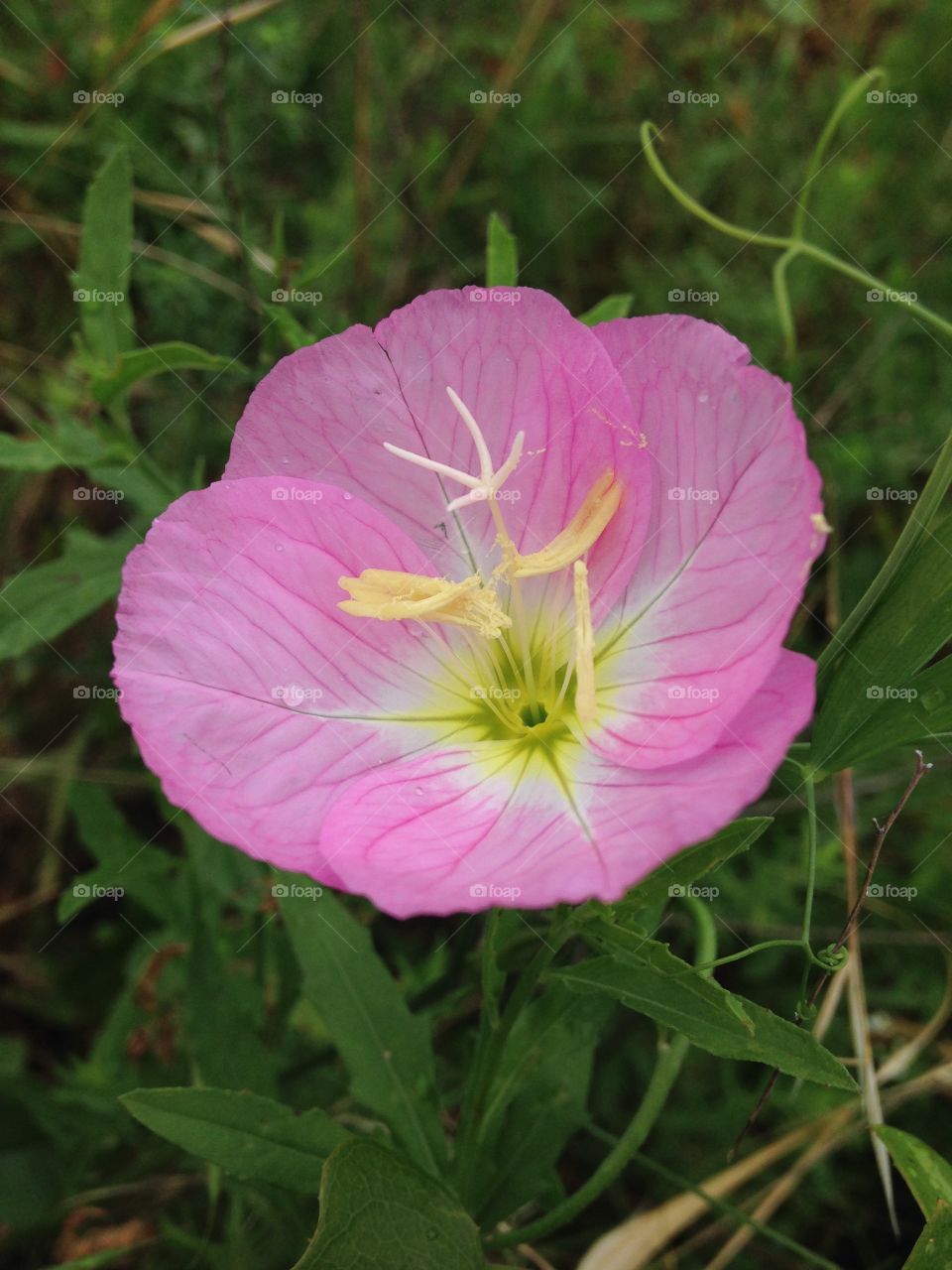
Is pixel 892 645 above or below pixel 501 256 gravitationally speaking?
below

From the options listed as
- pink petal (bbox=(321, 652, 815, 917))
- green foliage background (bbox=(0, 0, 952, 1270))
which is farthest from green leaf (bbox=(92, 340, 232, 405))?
pink petal (bbox=(321, 652, 815, 917))

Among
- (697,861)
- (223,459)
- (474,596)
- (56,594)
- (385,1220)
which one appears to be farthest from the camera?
(223,459)

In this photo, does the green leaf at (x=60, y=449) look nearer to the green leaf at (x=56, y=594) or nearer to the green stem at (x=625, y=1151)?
the green leaf at (x=56, y=594)

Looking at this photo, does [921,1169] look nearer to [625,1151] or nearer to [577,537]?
[625,1151]

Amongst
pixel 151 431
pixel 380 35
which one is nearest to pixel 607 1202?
pixel 151 431

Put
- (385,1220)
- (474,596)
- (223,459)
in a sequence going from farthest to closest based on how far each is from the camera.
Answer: (223,459) < (474,596) < (385,1220)

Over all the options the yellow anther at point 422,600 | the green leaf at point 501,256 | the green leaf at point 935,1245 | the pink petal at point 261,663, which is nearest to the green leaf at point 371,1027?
the pink petal at point 261,663

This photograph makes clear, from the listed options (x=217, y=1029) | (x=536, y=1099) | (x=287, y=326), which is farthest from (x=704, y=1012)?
(x=287, y=326)
